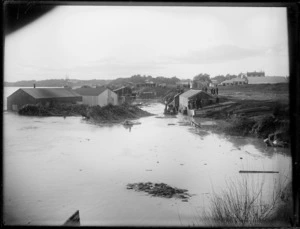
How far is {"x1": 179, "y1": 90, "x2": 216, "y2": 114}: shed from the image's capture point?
1903 millimetres

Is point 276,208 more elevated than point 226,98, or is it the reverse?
point 226,98

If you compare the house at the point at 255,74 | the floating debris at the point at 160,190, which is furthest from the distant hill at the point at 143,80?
the floating debris at the point at 160,190

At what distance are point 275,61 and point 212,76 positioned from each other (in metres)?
0.39

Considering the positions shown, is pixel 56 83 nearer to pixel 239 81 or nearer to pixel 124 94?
pixel 124 94

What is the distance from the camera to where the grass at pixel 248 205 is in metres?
1.75

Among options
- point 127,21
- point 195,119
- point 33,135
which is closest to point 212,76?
point 195,119

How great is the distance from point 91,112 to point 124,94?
24 centimetres

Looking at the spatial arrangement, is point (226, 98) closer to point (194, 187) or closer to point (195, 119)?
point (195, 119)

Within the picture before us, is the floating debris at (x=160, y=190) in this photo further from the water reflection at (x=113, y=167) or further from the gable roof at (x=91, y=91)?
the gable roof at (x=91, y=91)

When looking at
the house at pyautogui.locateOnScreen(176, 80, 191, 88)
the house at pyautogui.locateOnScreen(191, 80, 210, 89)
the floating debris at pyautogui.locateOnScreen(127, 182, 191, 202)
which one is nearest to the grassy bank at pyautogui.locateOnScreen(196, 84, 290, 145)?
the house at pyautogui.locateOnScreen(191, 80, 210, 89)

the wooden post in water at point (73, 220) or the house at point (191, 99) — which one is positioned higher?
the house at point (191, 99)

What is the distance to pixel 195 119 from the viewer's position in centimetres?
189

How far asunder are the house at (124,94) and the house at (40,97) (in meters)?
0.25

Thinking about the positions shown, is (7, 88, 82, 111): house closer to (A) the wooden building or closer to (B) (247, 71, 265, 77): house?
(A) the wooden building
